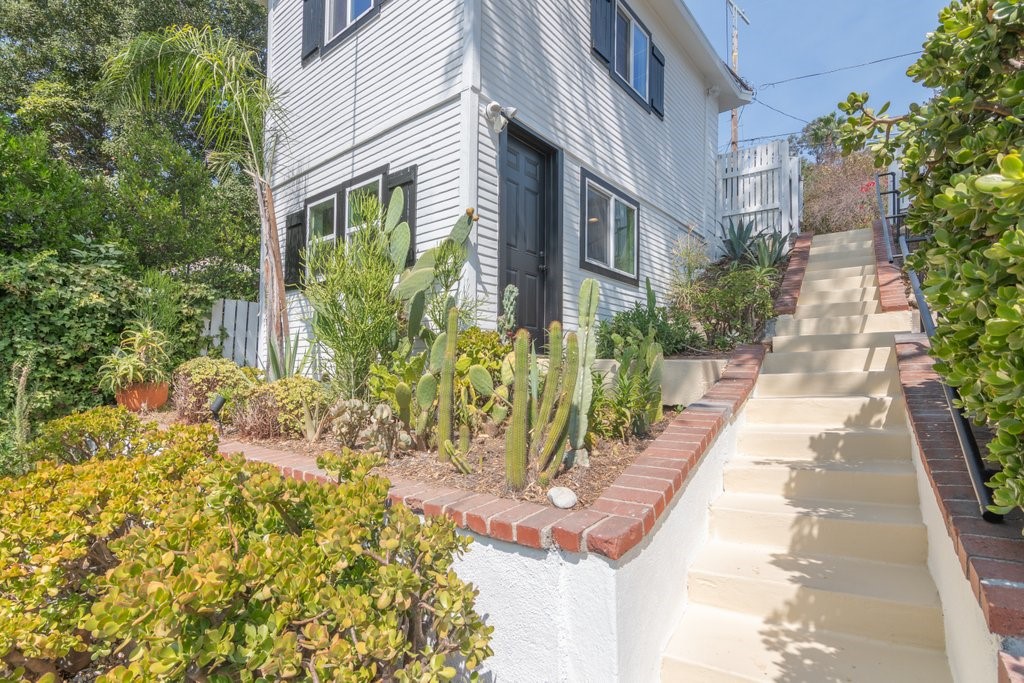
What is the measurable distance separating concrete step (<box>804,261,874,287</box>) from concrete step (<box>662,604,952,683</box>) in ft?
16.7

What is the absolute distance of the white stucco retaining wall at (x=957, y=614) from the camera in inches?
58.7

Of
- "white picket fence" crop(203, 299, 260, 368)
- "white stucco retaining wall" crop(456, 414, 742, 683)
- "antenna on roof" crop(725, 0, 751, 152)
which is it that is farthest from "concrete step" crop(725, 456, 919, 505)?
"antenna on roof" crop(725, 0, 751, 152)

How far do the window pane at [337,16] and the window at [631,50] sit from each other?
3637 mm

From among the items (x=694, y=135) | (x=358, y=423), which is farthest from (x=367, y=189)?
(x=694, y=135)

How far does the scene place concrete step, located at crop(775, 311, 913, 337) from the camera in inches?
180

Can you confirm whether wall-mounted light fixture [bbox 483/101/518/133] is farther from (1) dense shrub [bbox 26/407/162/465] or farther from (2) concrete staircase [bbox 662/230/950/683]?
(1) dense shrub [bbox 26/407/162/465]

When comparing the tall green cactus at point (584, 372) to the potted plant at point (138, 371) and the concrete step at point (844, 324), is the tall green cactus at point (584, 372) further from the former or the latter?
the potted plant at point (138, 371)

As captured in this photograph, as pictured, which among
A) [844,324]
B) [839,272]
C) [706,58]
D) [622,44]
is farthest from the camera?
[706,58]

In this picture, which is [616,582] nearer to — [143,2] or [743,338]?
[743,338]

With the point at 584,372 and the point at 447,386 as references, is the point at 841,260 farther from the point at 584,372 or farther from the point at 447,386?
the point at 447,386

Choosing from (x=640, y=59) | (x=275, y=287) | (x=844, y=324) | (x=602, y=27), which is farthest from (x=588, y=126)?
(x=275, y=287)

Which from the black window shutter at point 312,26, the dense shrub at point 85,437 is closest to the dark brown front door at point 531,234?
the black window shutter at point 312,26

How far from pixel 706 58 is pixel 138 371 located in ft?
33.4

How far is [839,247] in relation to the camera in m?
7.88
